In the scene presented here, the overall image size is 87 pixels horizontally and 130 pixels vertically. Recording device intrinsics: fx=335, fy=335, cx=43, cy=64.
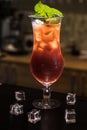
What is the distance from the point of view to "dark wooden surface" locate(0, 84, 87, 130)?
1004 millimetres

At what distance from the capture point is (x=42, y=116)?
1.09 meters

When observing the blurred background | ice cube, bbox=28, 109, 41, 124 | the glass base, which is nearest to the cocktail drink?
the glass base

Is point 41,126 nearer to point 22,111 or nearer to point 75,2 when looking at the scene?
point 22,111

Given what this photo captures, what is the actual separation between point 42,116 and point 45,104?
4.6 inches

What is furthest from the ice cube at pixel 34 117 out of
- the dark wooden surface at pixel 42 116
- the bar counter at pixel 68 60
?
the bar counter at pixel 68 60

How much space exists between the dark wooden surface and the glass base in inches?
0.6

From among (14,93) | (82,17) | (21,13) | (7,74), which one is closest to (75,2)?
(82,17)

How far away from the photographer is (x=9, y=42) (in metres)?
3.30

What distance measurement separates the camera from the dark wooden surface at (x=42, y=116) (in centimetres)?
100

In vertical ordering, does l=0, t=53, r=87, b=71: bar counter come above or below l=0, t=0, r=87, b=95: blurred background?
below

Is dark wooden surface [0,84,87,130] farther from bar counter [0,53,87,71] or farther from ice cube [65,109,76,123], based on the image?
bar counter [0,53,87,71]

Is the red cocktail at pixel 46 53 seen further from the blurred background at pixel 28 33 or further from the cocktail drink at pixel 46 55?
Result: the blurred background at pixel 28 33

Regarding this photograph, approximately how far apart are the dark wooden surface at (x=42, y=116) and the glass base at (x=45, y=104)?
16 millimetres

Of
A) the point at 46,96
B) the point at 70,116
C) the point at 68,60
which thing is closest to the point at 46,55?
the point at 46,96
